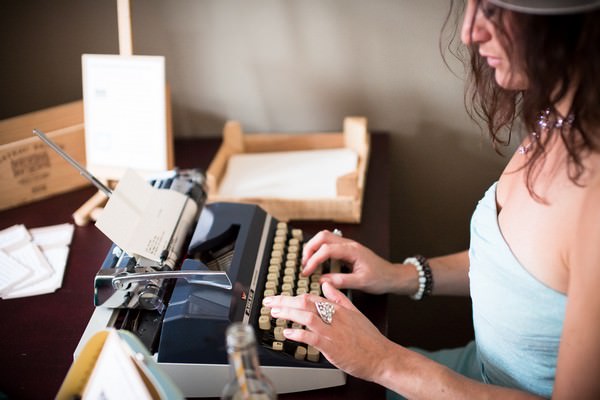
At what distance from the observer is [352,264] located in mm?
1192

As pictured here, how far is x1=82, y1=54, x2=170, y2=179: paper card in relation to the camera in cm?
Answer: 143

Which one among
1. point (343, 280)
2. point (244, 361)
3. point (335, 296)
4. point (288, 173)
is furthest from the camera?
point (288, 173)

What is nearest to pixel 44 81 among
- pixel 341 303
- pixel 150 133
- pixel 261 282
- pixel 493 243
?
pixel 150 133

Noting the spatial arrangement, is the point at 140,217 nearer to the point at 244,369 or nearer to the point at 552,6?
the point at 244,369

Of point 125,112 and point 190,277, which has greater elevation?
point 125,112

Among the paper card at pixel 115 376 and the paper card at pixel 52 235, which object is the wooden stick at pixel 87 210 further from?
the paper card at pixel 115 376

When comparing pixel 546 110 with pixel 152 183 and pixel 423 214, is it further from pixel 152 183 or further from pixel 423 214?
pixel 423 214

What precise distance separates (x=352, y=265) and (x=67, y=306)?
564 millimetres

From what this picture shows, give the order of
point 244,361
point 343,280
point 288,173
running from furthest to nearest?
point 288,173, point 343,280, point 244,361

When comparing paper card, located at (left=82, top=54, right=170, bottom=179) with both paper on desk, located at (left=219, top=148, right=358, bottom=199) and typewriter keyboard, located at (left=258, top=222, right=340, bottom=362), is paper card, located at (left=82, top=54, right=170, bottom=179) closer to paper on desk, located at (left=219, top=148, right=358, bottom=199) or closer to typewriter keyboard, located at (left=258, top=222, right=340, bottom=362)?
paper on desk, located at (left=219, top=148, right=358, bottom=199)

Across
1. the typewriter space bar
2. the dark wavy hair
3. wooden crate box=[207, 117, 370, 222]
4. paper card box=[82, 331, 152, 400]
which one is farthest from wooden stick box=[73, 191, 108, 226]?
the dark wavy hair

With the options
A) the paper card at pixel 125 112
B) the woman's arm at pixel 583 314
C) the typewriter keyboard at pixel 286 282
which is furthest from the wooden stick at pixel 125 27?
the woman's arm at pixel 583 314

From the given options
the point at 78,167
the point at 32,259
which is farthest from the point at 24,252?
the point at 78,167

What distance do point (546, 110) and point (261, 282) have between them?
550mm
